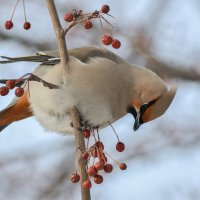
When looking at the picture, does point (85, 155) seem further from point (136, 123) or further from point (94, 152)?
point (136, 123)

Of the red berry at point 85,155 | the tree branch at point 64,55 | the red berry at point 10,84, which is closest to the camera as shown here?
the tree branch at point 64,55

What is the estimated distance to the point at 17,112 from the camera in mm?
4098

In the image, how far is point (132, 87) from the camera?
13.1 feet

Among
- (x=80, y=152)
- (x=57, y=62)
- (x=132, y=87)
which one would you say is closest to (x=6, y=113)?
(x=57, y=62)

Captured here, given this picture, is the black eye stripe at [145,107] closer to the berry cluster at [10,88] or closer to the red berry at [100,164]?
the red berry at [100,164]

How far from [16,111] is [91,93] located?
2.02ft

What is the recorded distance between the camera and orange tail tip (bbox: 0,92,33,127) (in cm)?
405

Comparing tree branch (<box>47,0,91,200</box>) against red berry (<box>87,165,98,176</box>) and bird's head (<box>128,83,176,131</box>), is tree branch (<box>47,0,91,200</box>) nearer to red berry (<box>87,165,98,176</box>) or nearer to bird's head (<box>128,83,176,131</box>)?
red berry (<box>87,165,98,176</box>)

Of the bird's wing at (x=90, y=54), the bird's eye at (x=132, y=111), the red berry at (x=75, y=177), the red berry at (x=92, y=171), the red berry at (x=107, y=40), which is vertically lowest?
the bird's eye at (x=132, y=111)

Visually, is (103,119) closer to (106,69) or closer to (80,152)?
(106,69)

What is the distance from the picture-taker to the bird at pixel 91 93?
3.70 metres

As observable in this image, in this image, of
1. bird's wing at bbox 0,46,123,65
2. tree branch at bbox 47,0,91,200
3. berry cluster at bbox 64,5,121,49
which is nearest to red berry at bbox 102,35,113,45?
berry cluster at bbox 64,5,121,49

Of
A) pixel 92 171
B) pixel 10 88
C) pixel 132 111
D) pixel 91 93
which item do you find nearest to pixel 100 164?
pixel 92 171

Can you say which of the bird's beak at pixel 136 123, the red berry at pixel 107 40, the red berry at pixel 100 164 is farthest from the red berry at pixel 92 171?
the bird's beak at pixel 136 123
